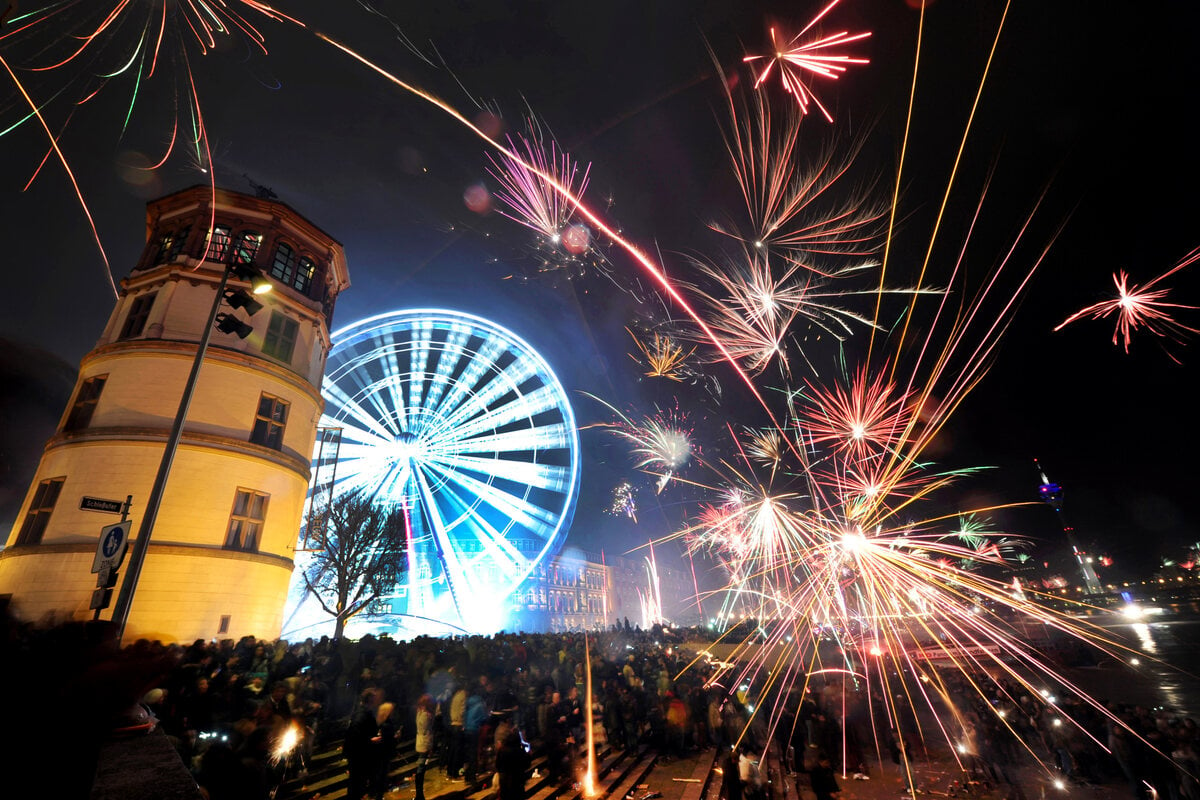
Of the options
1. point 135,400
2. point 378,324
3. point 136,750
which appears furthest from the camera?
point 378,324

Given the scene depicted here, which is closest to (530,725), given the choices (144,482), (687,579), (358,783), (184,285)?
(358,783)

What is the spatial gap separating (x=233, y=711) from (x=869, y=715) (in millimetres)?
14547

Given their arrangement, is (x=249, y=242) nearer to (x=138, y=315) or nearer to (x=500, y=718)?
(x=138, y=315)

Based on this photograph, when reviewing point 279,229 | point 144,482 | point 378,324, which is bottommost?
point 144,482

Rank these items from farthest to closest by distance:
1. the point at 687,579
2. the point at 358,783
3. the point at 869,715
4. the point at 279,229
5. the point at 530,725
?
the point at 687,579 < the point at 279,229 < the point at 869,715 < the point at 530,725 < the point at 358,783

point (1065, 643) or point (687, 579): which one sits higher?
point (687, 579)

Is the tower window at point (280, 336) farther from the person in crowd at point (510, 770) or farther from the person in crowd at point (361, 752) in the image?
the person in crowd at point (510, 770)

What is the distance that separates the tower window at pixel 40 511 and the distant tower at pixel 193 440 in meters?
0.04

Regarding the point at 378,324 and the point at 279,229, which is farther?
the point at 378,324

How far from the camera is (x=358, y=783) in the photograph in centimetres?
665

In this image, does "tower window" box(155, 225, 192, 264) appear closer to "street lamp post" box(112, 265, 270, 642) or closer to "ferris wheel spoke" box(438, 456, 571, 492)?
"street lamp post" box(112, 265, 270, 642)

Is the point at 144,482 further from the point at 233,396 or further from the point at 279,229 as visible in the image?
the point at 279,229

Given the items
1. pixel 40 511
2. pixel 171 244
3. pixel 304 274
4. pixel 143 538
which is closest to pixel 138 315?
pixel 171 244

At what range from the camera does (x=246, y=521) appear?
1620cm
